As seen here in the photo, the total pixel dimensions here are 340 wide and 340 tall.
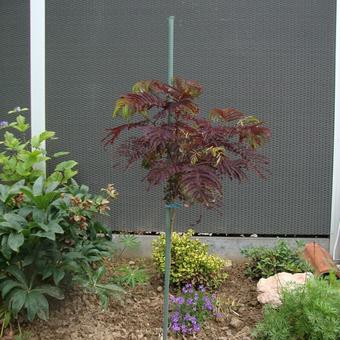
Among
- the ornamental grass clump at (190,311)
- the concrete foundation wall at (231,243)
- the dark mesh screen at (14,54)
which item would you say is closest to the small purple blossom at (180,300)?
the ornamental grass clump at (190,311)

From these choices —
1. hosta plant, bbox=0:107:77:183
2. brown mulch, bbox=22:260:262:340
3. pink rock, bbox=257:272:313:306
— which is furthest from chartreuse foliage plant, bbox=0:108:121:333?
pink rock, bbox=257:272:313:306

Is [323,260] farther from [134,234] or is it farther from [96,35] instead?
[96,35]

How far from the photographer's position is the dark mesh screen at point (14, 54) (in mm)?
4781

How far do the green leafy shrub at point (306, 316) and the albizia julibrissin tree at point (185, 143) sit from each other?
827 mm

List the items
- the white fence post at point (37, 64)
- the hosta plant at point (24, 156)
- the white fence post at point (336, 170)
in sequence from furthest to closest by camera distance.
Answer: the white fence post at point (37, 64) → the white fence post at point (336, 170) → the hosta plant at point (24, 156)

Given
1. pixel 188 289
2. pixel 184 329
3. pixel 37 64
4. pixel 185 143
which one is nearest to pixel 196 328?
pixel 184 329

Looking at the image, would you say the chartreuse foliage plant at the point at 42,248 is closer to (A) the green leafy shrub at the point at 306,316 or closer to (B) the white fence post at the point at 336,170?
(A) the green leafy shrub at the point at 306,316

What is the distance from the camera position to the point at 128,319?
11.5ft

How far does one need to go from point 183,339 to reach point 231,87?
2.31 metres

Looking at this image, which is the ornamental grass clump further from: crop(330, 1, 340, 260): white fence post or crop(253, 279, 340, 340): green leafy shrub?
crop(330, 1, 340, 260): white fence post

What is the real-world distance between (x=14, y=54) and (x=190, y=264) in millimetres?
2558

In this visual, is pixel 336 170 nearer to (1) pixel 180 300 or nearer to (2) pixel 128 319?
(1) pixel 180 300

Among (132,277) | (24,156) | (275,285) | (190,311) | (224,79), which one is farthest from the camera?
(224,79)

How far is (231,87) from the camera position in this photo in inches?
184
